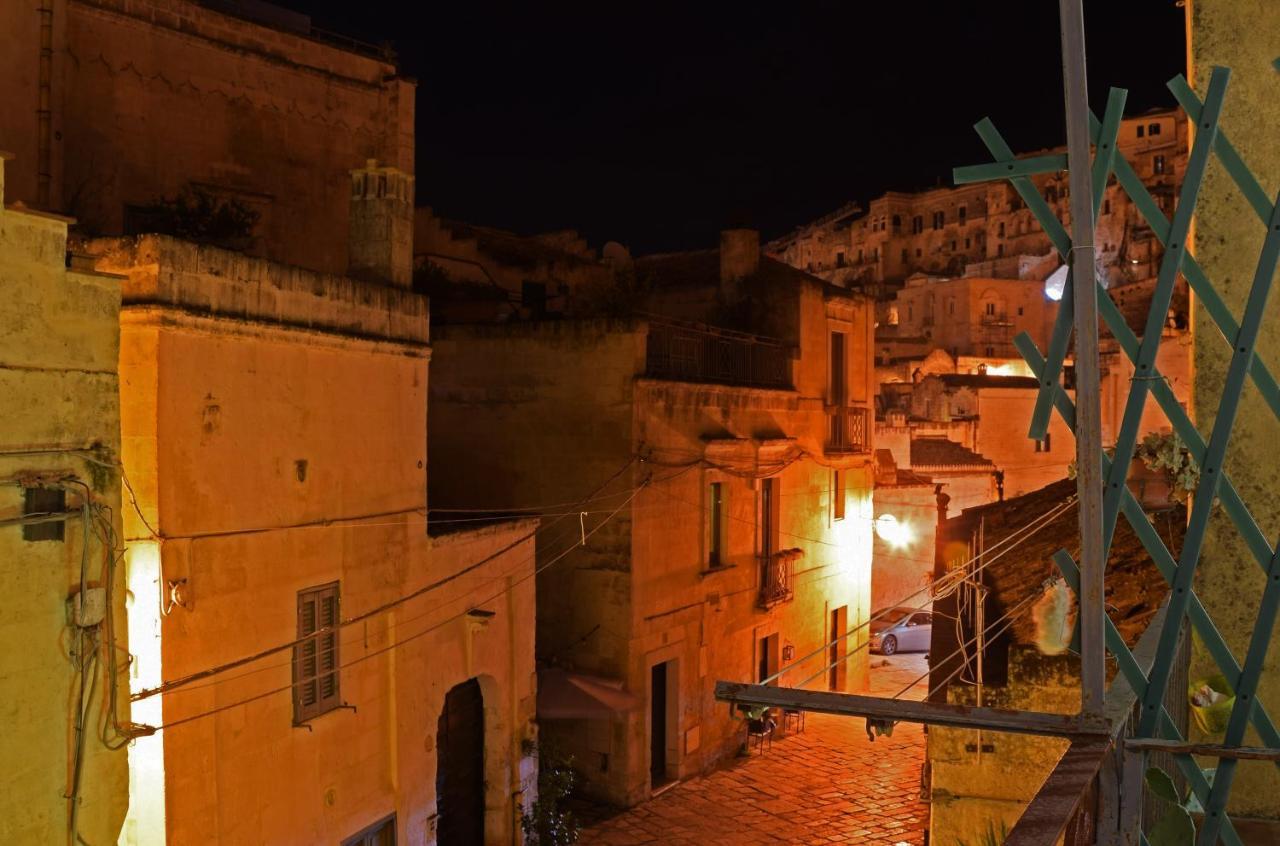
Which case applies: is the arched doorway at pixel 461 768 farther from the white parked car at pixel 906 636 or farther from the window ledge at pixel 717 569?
the white parked car at pixel 906 636

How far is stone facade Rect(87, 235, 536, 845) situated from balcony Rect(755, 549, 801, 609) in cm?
850

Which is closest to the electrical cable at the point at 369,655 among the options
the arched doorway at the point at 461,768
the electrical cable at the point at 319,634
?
the electrical cable at the point at 319,634

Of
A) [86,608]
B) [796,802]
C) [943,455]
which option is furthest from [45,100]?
[943,455]

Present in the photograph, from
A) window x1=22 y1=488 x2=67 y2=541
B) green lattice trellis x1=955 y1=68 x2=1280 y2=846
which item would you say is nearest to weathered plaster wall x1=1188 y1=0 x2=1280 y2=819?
green lattice trellis x1=955 y1=68 x2=1280 y2=846

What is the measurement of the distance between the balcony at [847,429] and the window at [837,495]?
683 mm

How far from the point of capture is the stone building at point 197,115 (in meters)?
13.0

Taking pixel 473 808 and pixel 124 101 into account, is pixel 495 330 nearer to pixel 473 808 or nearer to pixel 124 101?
pixel 124 101

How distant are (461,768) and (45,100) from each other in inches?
401

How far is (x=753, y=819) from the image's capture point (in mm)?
16734

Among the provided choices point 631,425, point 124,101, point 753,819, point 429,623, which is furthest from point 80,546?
point 753,819

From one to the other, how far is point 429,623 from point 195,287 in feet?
16.7

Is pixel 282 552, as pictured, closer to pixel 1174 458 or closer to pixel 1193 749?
pixel 1174 458

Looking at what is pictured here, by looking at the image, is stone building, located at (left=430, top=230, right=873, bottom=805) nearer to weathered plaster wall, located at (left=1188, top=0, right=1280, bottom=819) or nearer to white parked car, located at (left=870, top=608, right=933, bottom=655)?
white parked car, located at (left=870, top=608, right=933, bottom=655)

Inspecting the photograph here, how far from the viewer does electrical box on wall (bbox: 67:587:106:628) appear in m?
7.50
